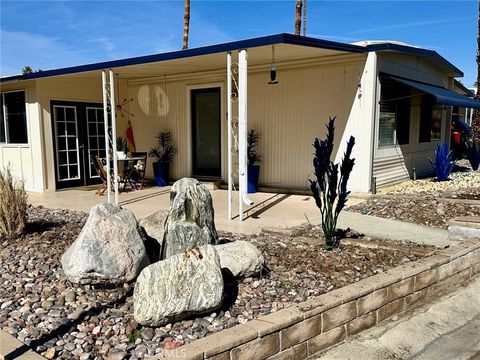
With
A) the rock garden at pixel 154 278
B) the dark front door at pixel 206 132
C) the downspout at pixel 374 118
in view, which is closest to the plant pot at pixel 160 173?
the dark front door at pixel 206 132

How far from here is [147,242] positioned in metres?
4.25

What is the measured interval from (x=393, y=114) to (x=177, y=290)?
25.3 feet

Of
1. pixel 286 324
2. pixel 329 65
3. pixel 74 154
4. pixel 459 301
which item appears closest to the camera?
pixel 286 324

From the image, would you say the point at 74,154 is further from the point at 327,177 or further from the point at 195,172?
the point at 327,177

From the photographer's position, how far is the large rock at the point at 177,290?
2924mm

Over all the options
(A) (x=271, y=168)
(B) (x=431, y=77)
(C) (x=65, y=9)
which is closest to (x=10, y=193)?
(A) (x=271, y=168)

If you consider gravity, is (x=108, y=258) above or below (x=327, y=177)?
below

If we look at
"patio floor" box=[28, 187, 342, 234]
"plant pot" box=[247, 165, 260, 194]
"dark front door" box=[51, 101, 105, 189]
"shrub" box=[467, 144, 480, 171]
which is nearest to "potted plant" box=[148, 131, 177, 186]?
"patio floor" box=[28, 187, 342, 234]

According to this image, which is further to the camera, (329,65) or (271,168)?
(271,168)

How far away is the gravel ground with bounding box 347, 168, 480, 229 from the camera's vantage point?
6.53 meters

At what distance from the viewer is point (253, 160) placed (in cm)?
929

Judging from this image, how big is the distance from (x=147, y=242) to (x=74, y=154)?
278 inches

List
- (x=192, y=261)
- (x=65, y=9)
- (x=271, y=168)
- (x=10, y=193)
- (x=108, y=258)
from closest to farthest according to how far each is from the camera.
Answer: (x=192, y=261), (x=108, y=258), (x=10, y=193), (x=271, y=168), (x=65, y=9)

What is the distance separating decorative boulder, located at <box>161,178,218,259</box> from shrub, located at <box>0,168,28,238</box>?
2.21 m
